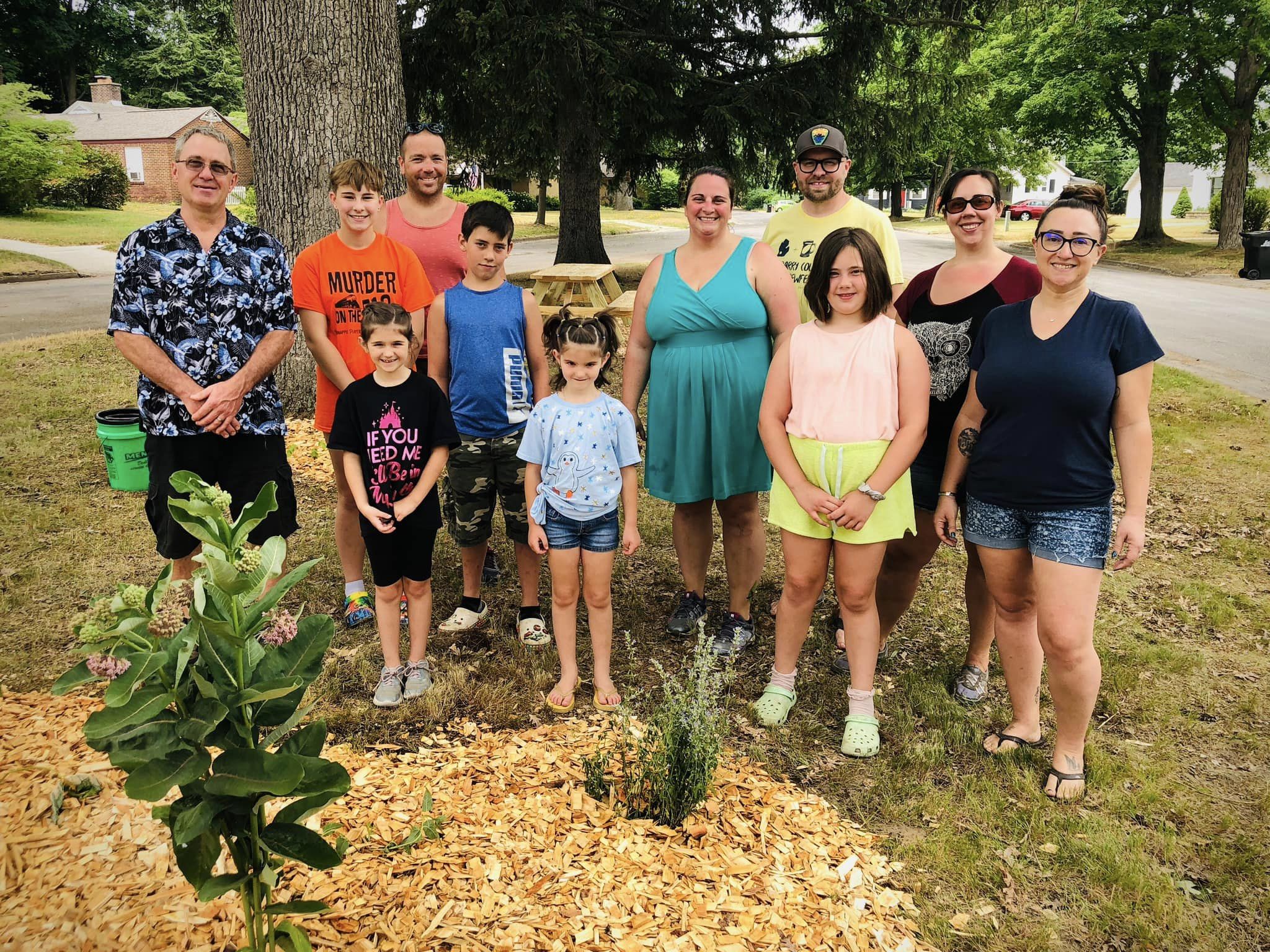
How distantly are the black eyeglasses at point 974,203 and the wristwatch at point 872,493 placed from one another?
3.66ft

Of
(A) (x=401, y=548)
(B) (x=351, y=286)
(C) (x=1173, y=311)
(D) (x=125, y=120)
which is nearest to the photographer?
(A) (x=401, y=548)

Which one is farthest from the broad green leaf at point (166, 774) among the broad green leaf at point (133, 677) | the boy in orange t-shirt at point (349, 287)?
the boy in orange t-shirt at point (349, 287)

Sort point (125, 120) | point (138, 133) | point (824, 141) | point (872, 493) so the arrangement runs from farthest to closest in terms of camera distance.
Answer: point (125, 120) → point (138, 133) → point (824, 141) → point (872, 493)

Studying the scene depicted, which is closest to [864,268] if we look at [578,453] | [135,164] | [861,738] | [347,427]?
[578,453]

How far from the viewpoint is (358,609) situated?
421cm

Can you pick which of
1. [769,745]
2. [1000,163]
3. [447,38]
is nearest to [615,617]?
[769,745]

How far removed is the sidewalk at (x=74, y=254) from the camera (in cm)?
1889

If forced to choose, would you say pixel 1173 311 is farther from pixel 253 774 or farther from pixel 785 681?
pixel 253 774

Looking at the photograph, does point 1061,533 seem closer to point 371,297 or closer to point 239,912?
point 239,912

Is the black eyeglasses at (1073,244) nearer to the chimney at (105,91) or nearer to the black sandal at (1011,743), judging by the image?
the black sandal at (1011,743)

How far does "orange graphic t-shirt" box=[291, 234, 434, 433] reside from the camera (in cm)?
385

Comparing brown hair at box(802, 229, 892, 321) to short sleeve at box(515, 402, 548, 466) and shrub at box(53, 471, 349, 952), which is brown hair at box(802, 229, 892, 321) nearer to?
short sleeve at box(515, 402, 548, 466)

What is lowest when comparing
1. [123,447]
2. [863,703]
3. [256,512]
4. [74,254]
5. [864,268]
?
[863,703]

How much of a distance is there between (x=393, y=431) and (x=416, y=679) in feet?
3.45
